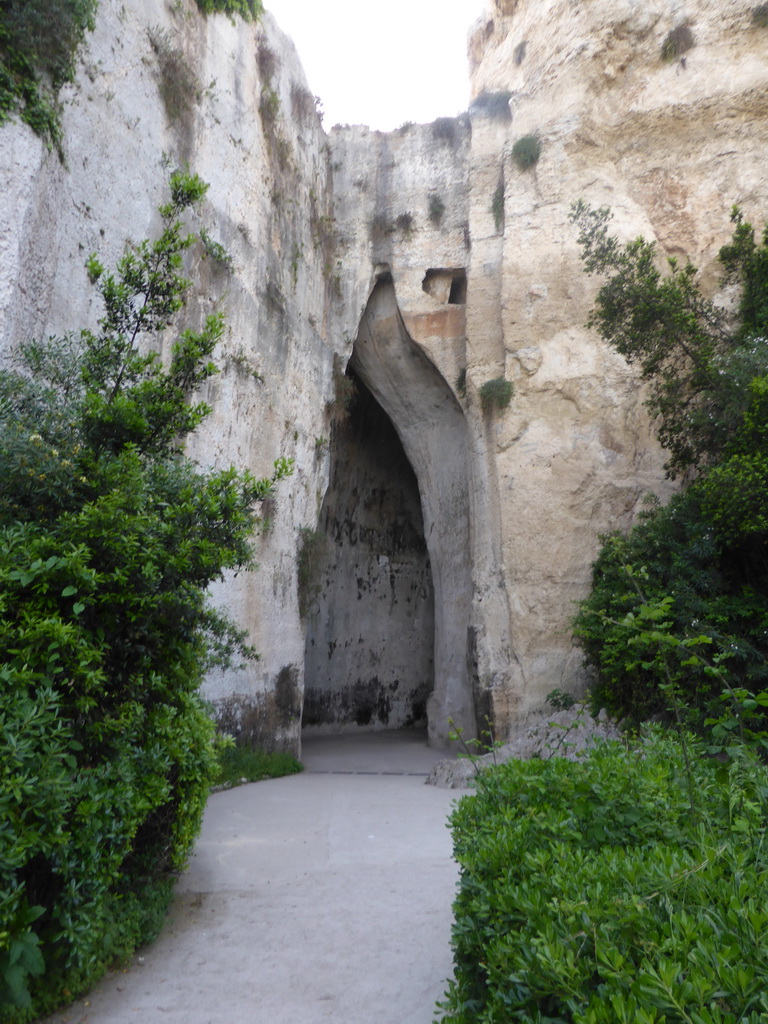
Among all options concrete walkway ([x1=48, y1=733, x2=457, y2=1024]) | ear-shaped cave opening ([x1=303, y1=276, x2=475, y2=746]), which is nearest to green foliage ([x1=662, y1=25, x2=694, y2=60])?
ear-shaped cave opening ([x1=303, y1=276, x2=475, y2=746])

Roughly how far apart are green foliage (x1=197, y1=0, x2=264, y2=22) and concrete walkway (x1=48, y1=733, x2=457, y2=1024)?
11450 mm

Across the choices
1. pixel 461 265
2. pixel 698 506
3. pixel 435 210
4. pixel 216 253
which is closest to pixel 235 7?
pixel 216 253

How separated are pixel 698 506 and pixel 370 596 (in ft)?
36.2

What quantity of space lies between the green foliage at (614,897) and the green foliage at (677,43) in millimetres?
14214

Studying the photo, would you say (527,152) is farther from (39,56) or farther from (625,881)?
(625,881)

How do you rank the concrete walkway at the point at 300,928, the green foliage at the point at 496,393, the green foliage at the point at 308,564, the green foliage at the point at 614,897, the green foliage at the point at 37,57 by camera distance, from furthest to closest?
the green foliage at the point at 496,393
the green foliage at the point at 308,564
the green foliage at the point at 37,57
the concrete walkway at the point at 300,928
the green foliage at the point at 614,897

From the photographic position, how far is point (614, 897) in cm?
186

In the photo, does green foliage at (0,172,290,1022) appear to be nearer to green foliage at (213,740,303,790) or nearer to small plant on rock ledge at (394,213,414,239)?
green foliage at (213,740,303,790)

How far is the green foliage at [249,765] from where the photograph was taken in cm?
939

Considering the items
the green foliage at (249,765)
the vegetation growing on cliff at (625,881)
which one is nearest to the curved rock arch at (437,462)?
the green foliage at (249,765)

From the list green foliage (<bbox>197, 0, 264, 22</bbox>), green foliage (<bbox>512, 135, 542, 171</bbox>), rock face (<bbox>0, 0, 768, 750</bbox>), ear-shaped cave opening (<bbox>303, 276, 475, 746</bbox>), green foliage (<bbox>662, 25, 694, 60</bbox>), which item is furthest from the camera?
ear-shaped cave opening (<bbox>303, 276, 475, 746</bbox>)

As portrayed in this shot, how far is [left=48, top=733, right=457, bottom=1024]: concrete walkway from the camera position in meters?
3.29

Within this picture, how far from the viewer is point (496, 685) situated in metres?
12.0

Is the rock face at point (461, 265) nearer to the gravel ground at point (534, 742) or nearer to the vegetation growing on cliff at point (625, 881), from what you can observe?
the gravel ground at point (534, 742)
